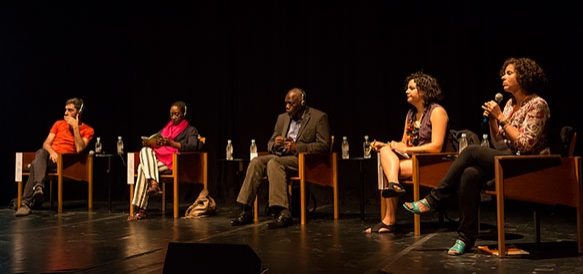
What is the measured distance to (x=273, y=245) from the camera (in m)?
3.31

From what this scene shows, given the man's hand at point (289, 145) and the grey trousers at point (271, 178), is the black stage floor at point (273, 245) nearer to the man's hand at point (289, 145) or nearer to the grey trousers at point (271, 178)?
the grey trousers at point (271, 178)

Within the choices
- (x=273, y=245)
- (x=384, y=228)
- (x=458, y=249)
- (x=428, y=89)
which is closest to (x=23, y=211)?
(x=273, y=245)

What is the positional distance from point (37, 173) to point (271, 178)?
8.14ft

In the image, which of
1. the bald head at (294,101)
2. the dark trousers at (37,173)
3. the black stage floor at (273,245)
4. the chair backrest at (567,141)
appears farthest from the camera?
the dark trousers at (37,173)

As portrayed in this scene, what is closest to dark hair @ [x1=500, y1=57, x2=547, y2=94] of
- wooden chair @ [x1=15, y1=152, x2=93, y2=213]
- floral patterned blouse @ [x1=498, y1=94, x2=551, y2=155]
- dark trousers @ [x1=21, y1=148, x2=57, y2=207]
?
floral patterned blouse @ [x1=498, y1=94, x2=551, y2=155]

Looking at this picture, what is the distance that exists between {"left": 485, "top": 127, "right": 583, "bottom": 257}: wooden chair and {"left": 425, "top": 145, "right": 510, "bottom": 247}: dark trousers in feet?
0.33

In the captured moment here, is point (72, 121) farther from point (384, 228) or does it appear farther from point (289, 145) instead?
point (384, 228)

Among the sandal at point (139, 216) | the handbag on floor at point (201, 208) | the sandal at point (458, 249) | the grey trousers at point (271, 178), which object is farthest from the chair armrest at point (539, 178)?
the sandal at point (139, 216)

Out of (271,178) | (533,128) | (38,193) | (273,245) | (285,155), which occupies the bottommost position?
(273,245)

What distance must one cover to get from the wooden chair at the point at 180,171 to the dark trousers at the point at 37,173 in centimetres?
97

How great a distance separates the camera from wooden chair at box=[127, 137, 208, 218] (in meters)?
4.93

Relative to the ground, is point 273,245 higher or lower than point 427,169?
lower

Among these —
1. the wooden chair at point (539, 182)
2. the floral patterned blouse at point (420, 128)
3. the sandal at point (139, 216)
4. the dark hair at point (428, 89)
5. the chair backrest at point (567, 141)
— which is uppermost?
the dark hair at point (428, 89)

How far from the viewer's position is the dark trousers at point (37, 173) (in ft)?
17.6
